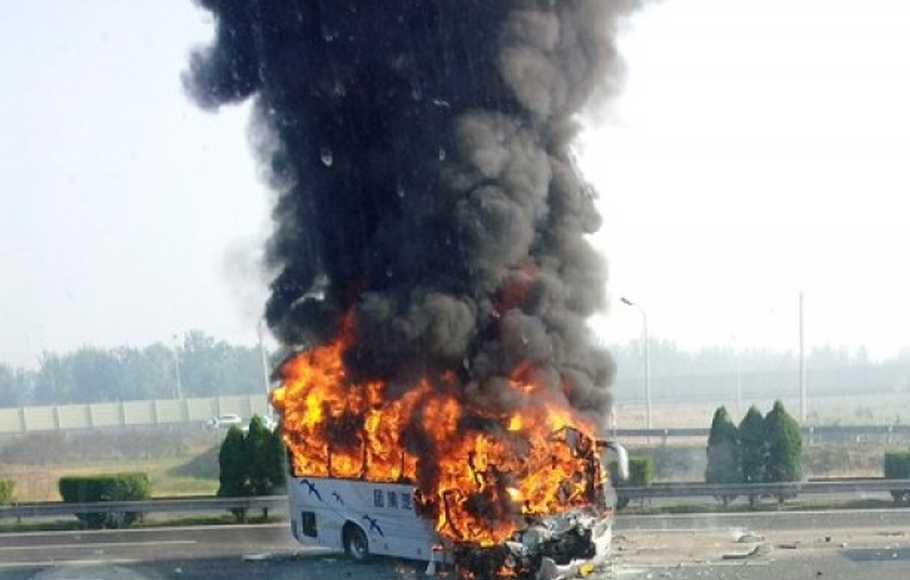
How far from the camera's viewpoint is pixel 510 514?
15.9 metres

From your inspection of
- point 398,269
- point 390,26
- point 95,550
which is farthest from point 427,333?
point 95,550

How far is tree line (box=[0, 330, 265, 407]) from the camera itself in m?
99.1

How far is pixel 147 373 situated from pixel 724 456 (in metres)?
86.4

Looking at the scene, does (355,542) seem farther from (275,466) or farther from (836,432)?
(836,432)

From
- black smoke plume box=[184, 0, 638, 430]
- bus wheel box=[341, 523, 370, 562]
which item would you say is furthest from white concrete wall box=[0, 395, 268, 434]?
bus wheel box=[341, 523, 370, 562]

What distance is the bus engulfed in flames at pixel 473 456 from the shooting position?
52.7 ft

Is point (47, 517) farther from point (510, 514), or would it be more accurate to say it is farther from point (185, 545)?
point (510, 514)

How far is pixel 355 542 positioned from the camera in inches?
725

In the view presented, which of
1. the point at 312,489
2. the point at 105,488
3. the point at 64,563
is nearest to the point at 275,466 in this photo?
the point at 105,488

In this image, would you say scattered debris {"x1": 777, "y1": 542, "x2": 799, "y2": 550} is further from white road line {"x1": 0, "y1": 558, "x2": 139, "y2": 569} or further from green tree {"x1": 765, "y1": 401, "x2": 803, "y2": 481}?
white road line {"x1": 0, "y1": 558, "x2": 139, "y2": 569}

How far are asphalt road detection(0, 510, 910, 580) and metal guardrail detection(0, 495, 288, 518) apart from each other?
0.55 m

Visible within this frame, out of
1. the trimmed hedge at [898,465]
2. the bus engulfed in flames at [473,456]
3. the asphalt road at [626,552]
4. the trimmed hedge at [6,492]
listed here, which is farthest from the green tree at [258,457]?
the trimmed hedge at [898,465]

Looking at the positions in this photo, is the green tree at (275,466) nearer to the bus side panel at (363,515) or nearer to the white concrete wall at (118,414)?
the bus side panel at (363,515)

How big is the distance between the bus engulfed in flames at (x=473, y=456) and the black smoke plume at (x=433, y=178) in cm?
39
